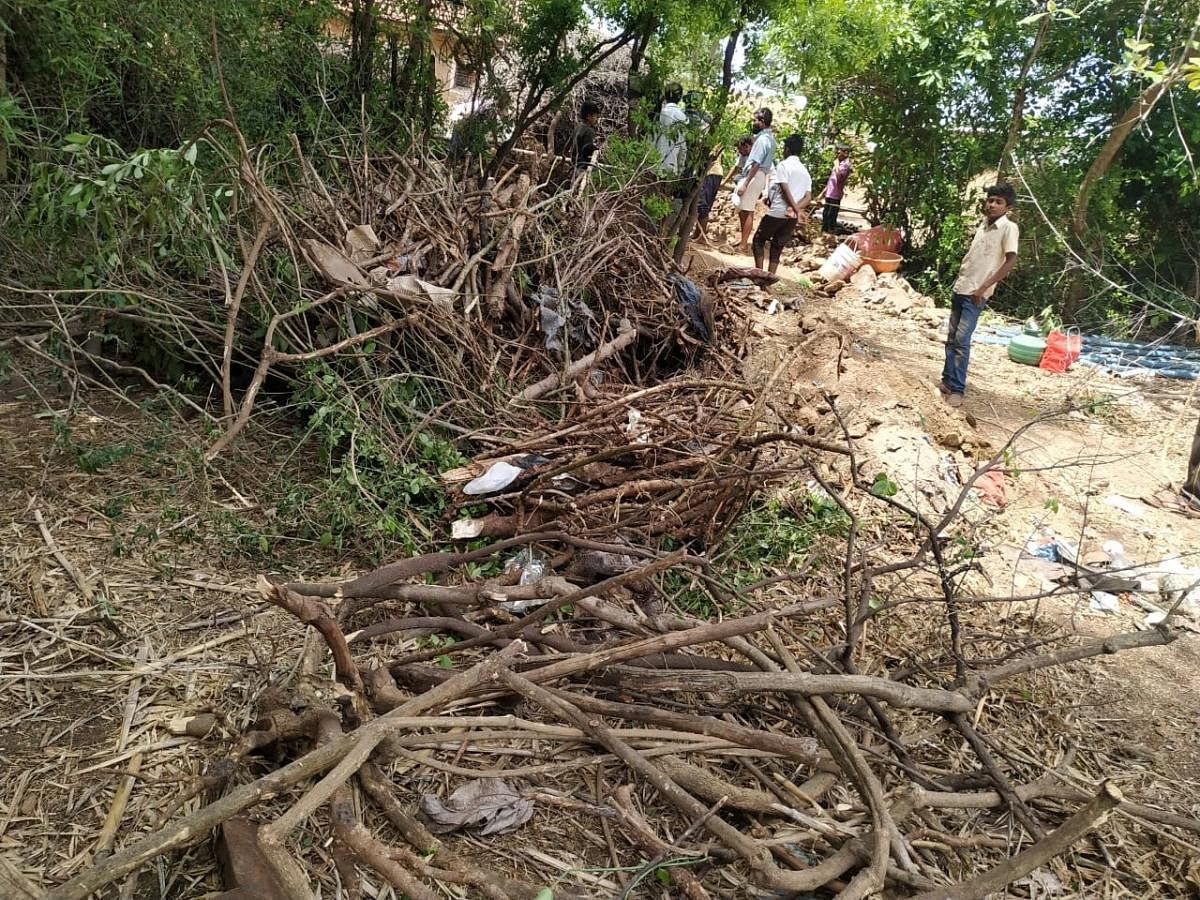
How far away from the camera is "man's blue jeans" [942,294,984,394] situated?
5.77 metres

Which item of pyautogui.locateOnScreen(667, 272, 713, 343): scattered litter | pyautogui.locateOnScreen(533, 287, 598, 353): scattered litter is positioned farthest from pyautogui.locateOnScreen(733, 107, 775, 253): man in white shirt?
pyautogui.locateOnScreen(533, 287, 598, 353): scattered litter

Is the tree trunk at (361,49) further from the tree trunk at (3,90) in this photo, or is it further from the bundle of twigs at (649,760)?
the bundle of twigs at (649,760)

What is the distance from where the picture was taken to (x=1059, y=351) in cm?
747

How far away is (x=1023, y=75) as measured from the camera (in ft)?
28.3

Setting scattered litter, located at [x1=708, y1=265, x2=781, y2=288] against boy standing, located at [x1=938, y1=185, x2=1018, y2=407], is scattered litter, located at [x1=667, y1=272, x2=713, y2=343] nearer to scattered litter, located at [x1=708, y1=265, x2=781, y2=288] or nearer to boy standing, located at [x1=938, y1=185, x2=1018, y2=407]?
scattered litter, located at [x1=708, y1=265, x2=781, y2=288]

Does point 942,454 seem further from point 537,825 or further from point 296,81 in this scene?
point 296,81

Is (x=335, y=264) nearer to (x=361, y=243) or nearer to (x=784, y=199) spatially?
(x=361, y=243)

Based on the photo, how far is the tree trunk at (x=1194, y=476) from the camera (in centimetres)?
512

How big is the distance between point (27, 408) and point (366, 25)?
3.61m

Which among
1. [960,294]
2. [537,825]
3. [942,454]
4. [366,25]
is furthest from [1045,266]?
[537,825]

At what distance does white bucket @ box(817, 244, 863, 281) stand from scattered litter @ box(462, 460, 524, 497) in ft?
23.0

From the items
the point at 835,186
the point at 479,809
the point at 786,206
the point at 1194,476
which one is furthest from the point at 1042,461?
the point at 835,186

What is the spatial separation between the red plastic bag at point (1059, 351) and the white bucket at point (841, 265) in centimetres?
246

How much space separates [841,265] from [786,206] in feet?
6.67
